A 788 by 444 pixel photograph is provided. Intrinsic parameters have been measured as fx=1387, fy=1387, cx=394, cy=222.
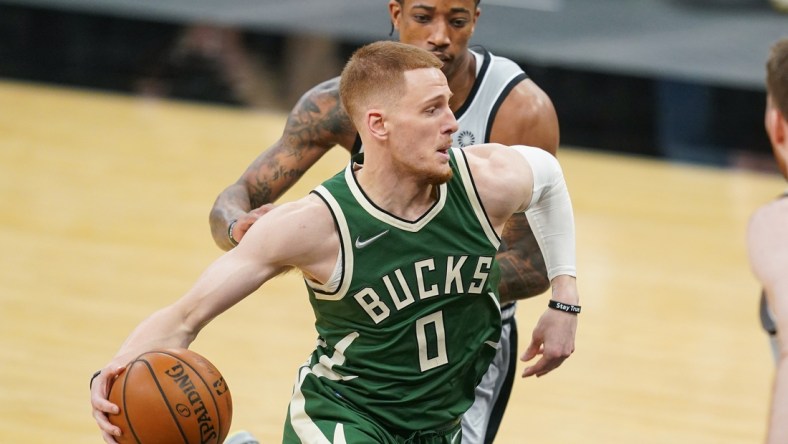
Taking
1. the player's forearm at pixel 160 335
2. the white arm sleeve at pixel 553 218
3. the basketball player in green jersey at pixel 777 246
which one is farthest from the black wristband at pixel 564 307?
the player's forearm at pixel 160 335

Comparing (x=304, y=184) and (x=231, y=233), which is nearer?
(x=231, y=233)

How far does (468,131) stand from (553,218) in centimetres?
63

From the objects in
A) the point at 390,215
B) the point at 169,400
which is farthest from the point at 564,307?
the point at 169,400

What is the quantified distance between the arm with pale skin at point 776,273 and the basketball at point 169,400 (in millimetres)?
1464

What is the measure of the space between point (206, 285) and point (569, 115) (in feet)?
25.8

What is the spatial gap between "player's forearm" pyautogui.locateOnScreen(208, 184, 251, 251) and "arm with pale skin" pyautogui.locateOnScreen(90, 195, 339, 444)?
72 centimetres

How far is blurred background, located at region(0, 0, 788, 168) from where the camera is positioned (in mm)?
10852

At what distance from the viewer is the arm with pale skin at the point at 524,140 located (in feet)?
14.1

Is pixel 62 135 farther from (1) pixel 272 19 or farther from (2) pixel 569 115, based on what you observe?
(2) pixel 569 115

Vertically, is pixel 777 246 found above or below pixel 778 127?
below

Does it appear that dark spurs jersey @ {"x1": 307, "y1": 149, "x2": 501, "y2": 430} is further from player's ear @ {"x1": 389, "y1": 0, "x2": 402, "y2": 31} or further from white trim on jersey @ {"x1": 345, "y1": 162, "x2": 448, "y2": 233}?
player's ear @ {"x1": 389, "y1": 0, "x2": 402, "y2": 31}

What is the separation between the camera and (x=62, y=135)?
10688 millimetres

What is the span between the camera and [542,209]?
3.87 meters

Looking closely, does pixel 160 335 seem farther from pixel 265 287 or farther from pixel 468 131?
pixel 265 287
